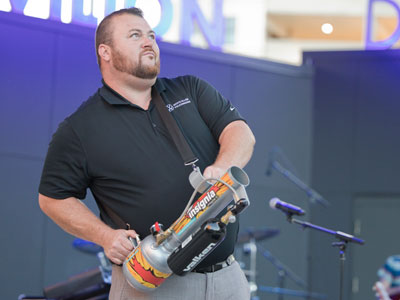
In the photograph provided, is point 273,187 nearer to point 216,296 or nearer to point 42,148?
point 42,148

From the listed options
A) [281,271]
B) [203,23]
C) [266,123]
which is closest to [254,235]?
[281,271]

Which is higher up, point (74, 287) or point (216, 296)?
point (216, 296)

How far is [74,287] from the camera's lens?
13.8 ft

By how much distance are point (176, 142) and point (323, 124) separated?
5714 mm

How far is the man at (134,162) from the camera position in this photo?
239 cm

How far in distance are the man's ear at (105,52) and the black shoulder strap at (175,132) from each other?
218 mm

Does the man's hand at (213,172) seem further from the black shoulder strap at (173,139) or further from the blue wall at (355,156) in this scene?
the blue wall at (355,156)

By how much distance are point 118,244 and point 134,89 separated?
1.94ft

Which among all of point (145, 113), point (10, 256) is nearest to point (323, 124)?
point (10, 256)

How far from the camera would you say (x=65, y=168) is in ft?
7.93

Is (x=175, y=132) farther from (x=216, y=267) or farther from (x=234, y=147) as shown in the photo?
(x=216, y=267)

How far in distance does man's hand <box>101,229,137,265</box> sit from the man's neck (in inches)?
19.1

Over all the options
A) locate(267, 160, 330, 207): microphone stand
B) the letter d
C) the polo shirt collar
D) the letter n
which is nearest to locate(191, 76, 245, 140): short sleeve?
the polo shirt collar

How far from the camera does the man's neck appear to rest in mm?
2523
